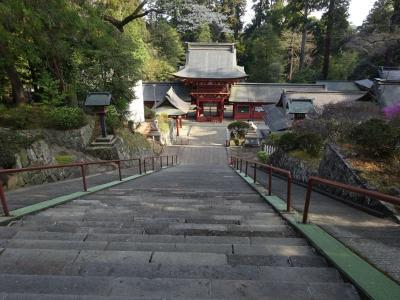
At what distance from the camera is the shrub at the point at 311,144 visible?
8.83m

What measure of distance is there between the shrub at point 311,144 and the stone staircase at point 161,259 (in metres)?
5.40

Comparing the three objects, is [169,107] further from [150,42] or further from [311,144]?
[311,144]

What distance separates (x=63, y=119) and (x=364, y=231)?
1124 cm

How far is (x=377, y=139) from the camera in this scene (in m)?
6.10

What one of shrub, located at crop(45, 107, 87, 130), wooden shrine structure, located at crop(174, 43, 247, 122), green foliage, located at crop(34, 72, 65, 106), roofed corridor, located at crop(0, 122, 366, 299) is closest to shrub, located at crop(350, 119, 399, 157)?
roofed corridor, located at crop(0, 122, 366, 299)

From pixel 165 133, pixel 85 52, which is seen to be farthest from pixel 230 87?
pixel 85 52

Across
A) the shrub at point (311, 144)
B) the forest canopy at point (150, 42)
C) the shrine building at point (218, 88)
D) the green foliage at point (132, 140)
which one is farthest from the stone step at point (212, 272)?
the shrine building at point (218, 88)

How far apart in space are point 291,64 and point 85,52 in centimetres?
3537

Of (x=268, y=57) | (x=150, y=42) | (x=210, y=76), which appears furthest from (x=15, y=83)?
(x=268, y=57)

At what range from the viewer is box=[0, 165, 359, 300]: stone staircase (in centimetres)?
200

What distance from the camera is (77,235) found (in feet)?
10.3

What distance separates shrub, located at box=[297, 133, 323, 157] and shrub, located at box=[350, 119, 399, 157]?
7.57 ft

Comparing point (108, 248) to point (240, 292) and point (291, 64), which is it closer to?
point (240, 292)

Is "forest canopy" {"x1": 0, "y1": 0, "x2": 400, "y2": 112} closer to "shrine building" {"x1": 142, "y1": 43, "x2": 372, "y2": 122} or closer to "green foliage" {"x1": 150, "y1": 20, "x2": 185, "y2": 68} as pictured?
"green foliage" {"x1": 150, "y1": 20, "x2": 185, "y2": 68}
